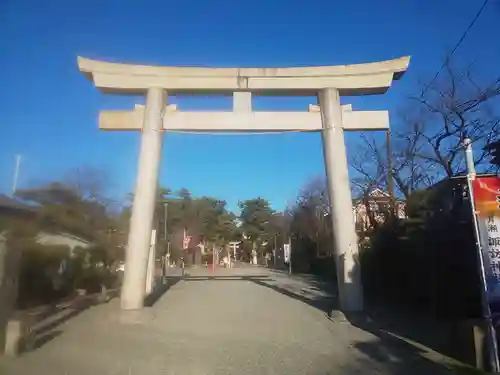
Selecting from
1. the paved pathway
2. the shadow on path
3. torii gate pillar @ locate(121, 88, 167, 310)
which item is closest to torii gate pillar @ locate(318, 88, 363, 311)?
the paved pathway

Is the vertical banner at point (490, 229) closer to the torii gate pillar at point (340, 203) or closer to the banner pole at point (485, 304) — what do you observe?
the banner pole at point (485, 304)

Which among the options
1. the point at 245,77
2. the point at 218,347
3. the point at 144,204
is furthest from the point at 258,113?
the point at 218,347

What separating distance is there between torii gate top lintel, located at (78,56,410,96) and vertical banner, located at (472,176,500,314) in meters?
7.00

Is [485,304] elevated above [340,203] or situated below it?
below

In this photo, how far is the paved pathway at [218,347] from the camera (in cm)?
674

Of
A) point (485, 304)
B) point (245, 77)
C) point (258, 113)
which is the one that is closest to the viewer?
point (485, 304)

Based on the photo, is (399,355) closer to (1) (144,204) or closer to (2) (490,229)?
(2) (490,229)

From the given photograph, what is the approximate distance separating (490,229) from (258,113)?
795cm

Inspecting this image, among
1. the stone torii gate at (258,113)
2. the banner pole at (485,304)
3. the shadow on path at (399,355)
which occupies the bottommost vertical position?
the shadow on path at (399,355)

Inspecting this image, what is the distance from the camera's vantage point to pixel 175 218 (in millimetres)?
53281

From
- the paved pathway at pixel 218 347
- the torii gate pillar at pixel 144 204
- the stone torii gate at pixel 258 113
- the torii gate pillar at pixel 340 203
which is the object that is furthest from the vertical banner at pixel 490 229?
the torii gate pillar at pixel 144 204

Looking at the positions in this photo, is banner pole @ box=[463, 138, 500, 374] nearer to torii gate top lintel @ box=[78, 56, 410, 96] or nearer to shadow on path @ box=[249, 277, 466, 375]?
shadow on path @ box=[249, 277, 466, 375]

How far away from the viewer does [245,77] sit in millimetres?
13336

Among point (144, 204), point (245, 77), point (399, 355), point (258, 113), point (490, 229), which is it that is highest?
point (245, 77)
